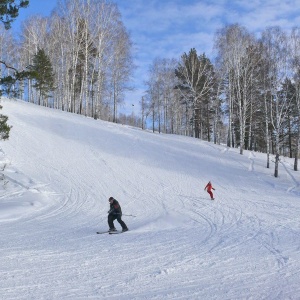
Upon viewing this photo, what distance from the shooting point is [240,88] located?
3388 centimetres

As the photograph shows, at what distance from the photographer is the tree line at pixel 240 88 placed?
24047 millimetres

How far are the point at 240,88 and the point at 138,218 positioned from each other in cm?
2456

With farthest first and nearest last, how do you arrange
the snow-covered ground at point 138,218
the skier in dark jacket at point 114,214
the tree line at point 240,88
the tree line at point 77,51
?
the tree line at point 77,51, the tree line at point 240,88, the skier in dark jacket at point 114,214, the snow-covered ground at point 138,218

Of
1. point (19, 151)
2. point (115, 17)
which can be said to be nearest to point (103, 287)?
point (19, 151)

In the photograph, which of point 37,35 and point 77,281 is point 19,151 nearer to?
point 77,281

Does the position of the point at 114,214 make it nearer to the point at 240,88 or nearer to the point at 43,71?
the point at 240,88

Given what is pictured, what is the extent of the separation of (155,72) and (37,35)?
16.4m

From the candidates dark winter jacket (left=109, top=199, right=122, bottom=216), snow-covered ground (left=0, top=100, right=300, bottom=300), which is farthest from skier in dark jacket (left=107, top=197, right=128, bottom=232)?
snow-covered ground (left=0, top=100, right=300, bottom=300)

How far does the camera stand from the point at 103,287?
554 cm

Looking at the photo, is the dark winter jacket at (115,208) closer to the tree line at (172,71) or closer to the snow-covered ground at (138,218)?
the snow-covered ground at (138,218)

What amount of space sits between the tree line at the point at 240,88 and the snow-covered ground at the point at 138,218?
5461 millimetres

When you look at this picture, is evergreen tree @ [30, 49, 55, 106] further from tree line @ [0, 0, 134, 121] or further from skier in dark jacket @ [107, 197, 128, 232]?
skier in dark jacket @ [107, 197, 128, 232]

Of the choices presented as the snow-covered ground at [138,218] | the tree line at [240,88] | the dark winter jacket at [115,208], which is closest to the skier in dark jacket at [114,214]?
the dark winter jacket at [115,208]

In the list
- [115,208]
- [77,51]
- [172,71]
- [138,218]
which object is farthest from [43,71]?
[115,208]
